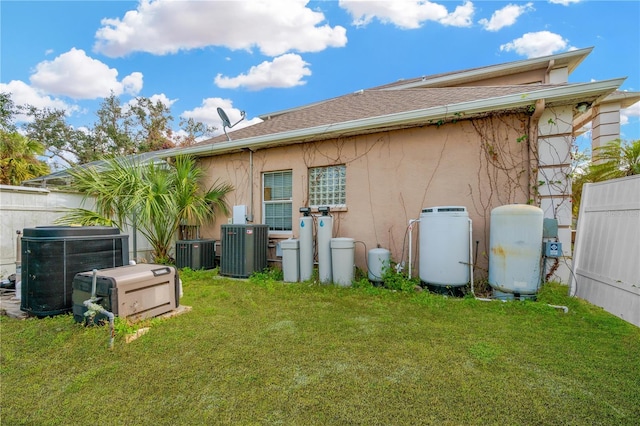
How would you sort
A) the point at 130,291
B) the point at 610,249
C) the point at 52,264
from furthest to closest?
1. the point at 610,249
2. the point at 52,264
3. the point at 130,291

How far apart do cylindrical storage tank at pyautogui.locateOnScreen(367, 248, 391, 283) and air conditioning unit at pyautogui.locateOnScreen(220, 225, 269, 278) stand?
7.13ft

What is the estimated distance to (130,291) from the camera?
2674 millimetres

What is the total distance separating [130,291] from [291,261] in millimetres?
2614

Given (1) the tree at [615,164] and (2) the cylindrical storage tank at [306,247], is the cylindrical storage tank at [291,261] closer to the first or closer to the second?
(2) the cylindrical storage tank at [306,247]

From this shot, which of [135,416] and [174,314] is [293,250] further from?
[135,416]

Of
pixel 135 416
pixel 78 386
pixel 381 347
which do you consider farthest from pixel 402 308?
pixel 78 386

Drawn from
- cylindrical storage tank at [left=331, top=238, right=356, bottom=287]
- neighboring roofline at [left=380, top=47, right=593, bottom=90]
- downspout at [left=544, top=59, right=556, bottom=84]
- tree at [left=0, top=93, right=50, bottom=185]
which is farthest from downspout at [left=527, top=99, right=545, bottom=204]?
tree at [left=0, top=93, right=50, bottom=185]

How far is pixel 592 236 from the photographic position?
365 cm

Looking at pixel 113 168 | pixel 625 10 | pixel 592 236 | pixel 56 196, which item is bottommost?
pixel 592 236

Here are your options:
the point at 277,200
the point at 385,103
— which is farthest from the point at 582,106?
the point at 277,200

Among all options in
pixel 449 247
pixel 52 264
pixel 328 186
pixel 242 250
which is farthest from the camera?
pixel 328 186

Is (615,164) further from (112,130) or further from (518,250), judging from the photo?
(112,130)

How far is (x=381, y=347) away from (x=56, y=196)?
7197 mm

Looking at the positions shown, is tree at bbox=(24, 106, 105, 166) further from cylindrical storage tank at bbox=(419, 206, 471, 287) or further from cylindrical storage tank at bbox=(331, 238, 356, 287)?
cylindrical storage tank at bbox=(419, 206, 471, 287)
